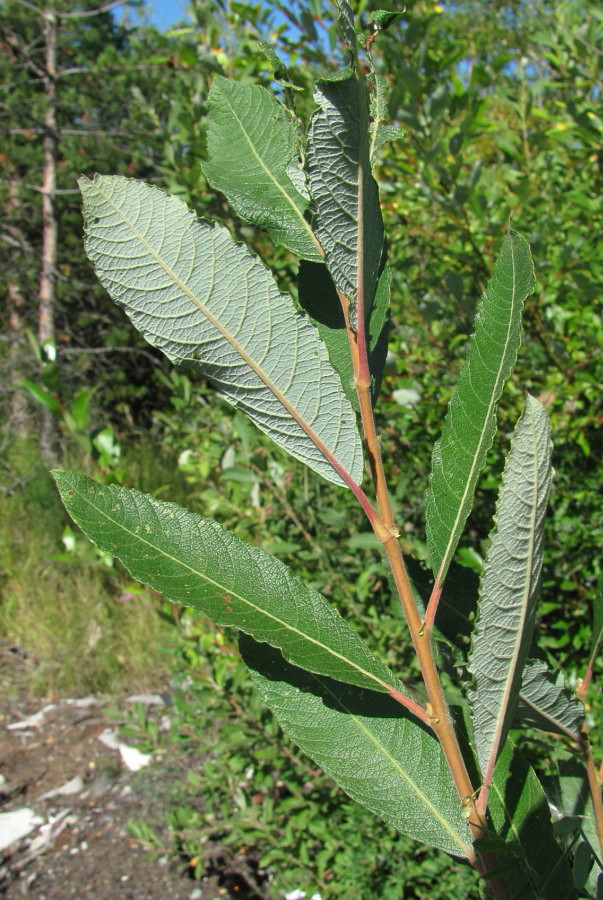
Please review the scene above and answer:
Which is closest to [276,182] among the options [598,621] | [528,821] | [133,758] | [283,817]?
[598,621]

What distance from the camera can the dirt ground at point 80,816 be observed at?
2.91 meters

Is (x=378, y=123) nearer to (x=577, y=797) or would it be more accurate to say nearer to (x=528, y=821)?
(x=528, y=821)

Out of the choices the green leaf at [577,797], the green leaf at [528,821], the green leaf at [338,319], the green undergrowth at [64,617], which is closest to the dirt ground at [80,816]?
the green undergrowth at [64,617]

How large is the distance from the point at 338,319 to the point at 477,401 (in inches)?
6.3

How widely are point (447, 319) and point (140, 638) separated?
10.7ft

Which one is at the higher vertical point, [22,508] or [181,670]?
[181,670]

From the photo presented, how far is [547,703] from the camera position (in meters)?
Result: 0.66

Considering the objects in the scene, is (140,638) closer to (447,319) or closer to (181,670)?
(181,670)

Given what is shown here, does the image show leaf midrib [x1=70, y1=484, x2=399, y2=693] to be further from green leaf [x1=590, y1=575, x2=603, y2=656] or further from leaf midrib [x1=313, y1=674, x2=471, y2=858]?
green leaf [x1=590, y1=575, x2=603, y2=656]

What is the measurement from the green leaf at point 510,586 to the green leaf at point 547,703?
64 millimetres

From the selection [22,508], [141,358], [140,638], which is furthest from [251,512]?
[141,358]

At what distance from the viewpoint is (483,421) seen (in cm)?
58

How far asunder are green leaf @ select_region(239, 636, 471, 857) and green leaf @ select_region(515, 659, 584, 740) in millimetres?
91

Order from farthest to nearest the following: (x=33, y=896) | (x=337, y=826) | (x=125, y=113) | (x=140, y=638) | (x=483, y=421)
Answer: (x=125, y=113), (x=140, y=638), (x=33, y=896), (x=337, y=826), (x=483, y=421)
